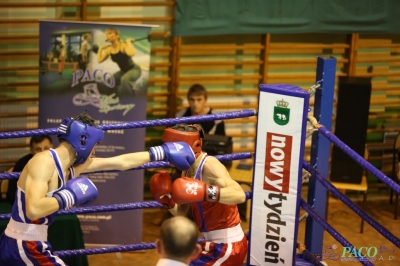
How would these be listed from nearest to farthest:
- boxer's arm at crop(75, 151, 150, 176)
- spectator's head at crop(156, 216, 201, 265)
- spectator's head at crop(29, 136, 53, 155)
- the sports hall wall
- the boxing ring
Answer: spectator's head at crop(156, 216, 201, 265) → boxer's arm at crop(75, 151, 150, 176) → the boxing ring → spectator's head at crop(29, 136, 53, 155) → the sports hall wall

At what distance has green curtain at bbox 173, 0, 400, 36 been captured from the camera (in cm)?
726

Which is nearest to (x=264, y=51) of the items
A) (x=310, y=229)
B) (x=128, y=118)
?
(x=128, y=118)

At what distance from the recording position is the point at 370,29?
25.8 feet

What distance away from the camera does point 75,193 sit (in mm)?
3494

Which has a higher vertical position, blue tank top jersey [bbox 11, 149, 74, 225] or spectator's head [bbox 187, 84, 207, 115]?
spectator's head [bbox 187, 84, 207, 115]

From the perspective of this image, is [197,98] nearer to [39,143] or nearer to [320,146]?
[39,143]

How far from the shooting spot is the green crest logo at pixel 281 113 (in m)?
4.01

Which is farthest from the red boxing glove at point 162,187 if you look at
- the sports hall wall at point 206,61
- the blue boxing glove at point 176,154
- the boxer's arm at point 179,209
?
the sports hall wall at point 206,61

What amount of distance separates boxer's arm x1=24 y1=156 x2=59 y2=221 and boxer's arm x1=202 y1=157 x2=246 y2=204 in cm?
81

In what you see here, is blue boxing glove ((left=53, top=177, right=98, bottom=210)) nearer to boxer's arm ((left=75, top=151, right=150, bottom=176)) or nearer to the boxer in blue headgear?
the boxer in blue headgear

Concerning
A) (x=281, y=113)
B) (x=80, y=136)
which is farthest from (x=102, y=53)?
(x=80, y=136)

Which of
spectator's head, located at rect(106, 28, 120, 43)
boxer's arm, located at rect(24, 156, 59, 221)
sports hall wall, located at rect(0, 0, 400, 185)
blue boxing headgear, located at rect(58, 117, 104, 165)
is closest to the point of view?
boxer's arm, located at rect(24, 156, 59, 221)

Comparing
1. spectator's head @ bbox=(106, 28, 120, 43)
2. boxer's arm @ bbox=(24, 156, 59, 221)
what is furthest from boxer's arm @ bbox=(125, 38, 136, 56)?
boxer's arm @ bbox=(24, 156, 59, 221)

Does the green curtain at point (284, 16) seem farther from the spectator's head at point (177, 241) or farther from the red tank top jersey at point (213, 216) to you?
the spectator's head at point (177, 241)
